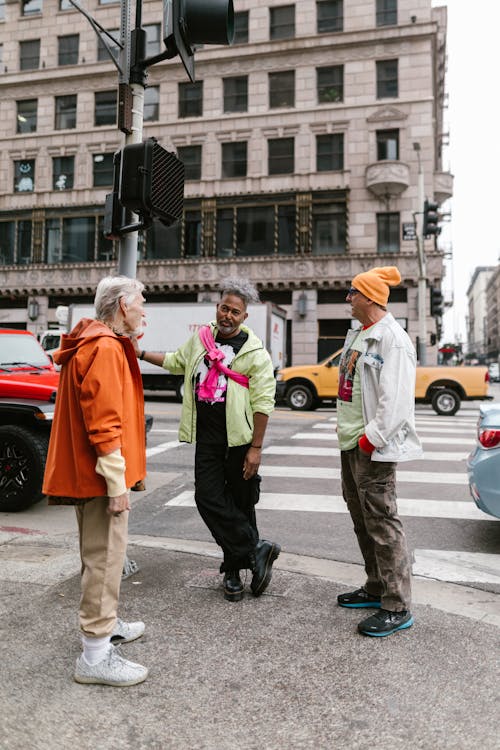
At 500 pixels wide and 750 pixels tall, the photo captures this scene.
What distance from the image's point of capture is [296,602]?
3.81 metres

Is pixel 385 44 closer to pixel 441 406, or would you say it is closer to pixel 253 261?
pixel 253 261

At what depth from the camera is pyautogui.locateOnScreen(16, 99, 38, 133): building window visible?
35.6m

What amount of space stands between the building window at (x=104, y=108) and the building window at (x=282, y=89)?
8.66 metres

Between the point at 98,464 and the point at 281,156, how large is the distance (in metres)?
31.0

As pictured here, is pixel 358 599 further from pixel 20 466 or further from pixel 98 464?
pixel 20 466

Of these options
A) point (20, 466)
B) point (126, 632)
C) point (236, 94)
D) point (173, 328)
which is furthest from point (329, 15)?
point (126, 632)

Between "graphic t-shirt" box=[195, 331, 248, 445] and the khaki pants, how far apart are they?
3.62 ft

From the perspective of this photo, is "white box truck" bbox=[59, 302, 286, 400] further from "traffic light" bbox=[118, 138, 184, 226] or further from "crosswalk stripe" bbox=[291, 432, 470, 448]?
"traffic light" bbox=[118, 138, 184, 226]

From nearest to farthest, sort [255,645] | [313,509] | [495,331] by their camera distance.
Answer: [255,645] → [313,509] → [495,331]

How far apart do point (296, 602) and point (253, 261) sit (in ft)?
93.3

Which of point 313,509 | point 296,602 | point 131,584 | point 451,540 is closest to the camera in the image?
point 296,602

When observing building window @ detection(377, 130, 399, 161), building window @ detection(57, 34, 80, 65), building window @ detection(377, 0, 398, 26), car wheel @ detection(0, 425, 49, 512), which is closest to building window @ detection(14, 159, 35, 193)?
building window @ detection(57, 34, 80, 65)

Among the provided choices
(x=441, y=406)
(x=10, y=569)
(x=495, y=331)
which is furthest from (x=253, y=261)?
(x=495, y=331)

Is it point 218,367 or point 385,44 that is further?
point 385,44
